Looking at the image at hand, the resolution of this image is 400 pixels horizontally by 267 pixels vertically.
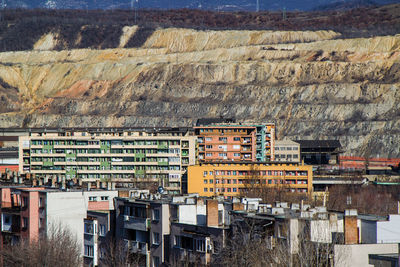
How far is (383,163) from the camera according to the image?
502 ft

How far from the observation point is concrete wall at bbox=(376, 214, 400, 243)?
4681cm

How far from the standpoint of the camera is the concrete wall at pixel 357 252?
1719 inches

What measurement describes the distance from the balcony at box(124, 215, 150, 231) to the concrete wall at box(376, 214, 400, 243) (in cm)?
1228

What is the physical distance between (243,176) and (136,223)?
67.9 metres

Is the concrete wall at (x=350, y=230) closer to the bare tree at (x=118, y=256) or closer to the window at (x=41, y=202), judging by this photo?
the bare tree at (x=118, y=256)

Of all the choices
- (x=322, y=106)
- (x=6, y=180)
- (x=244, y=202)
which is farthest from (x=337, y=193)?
(x=322, y=106)

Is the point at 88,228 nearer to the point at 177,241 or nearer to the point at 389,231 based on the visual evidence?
the point at 177,241

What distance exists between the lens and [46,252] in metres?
51.3

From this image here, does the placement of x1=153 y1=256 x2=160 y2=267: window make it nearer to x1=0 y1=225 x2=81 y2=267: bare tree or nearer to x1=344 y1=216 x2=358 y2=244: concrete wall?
x1=0 y1=225 x2=81 y2=267: bare tree

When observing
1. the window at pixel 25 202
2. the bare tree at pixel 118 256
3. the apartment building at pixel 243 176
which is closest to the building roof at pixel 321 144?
the apartment building at pixel 243 176

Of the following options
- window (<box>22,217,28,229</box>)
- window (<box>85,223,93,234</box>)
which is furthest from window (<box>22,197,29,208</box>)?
window (<box>85,223,93,234</box>)

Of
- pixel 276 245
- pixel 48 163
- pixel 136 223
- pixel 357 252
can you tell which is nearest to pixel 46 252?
pixel 136 223

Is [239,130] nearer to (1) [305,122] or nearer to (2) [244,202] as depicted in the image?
(1) [305,122]

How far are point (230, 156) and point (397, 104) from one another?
48.5 m
